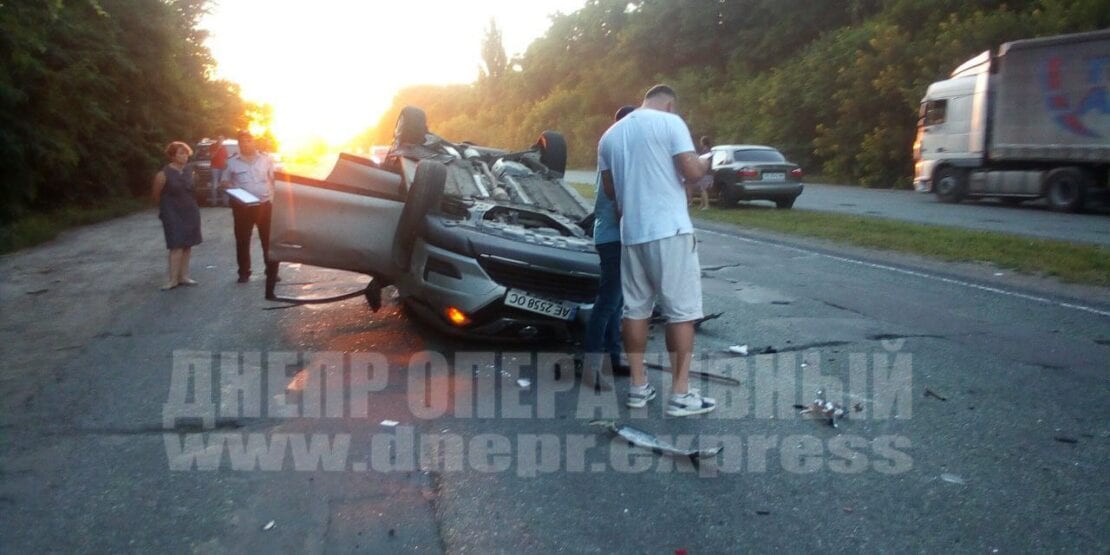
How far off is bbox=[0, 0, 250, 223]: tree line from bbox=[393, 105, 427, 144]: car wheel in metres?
5.65

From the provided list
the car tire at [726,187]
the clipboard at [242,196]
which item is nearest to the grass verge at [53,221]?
the clipboard at [242,196]

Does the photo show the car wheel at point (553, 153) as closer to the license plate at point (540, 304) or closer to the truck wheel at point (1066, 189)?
the license plate at point (540, 304)

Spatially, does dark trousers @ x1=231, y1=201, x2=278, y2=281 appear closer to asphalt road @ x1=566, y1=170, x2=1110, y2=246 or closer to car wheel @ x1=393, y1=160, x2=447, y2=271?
car wheel @ x1=393, y1=160, x2=447, y2=271

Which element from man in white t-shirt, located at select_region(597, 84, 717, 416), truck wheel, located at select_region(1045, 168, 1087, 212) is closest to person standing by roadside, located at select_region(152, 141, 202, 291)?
man in white t-shirt, located at select_region(597, 84, 717, 416)

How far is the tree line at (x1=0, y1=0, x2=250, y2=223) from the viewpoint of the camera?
→ 59.8 feet

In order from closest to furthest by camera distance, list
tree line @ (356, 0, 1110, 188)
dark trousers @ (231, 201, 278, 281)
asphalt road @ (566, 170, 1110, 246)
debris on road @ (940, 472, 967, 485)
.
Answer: debris on road @ (940, 472, 967, 485)
dark trousers @ (231, 201, 278, 281)
asphalt road @ (566, 170, 1110, 246)
tree line @ (356, 0, 1110, 188)

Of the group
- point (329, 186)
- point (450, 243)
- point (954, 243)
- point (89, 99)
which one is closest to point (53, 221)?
point (89, 99)

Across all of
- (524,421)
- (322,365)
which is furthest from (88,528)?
(322,365)

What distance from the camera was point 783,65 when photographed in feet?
153

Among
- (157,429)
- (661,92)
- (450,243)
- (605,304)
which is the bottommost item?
(157,429)

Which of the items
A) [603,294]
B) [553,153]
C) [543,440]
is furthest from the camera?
[553,153]

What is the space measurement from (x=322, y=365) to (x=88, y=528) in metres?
2.71

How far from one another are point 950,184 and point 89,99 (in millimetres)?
20397

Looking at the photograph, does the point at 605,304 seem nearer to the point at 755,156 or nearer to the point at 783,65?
the point at 755,156
